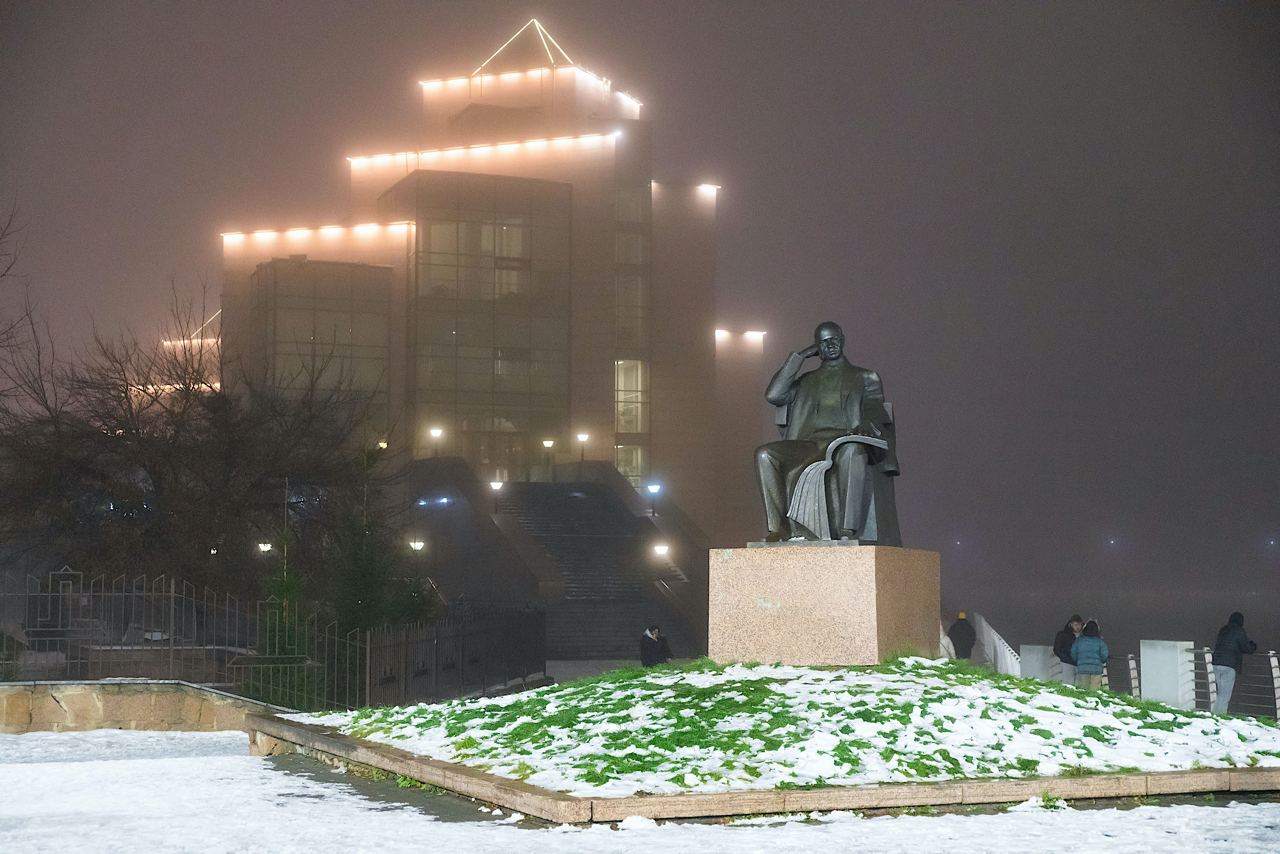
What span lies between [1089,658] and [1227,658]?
168 centimetres

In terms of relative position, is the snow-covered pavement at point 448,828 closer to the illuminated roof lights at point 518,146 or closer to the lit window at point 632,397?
the lit window at point 632,397

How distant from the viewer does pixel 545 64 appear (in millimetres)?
70688

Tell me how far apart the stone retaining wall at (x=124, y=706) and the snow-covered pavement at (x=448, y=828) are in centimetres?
719

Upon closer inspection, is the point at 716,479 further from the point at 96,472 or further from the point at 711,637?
the point at 711,637

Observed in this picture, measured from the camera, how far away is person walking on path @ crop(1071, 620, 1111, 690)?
18.9 m

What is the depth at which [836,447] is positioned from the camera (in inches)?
494

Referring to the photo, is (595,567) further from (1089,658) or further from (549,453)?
(1089,658)

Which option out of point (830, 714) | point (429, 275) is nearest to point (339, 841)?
point (830, 714)

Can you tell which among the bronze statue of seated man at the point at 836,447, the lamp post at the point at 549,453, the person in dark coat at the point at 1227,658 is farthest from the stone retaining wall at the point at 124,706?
the lamp post at the point at 549,453

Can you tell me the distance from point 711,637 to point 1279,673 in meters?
8.83

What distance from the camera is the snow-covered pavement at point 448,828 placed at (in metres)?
7.45

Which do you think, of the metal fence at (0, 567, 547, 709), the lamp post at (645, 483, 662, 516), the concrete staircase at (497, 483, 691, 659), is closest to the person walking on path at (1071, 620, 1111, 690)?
the metal fence at (0, 567, 547, 709)

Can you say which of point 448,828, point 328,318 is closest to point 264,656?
point 448,828

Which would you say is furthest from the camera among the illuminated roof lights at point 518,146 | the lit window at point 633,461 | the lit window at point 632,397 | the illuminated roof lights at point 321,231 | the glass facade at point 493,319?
the lit window at point 632,397
